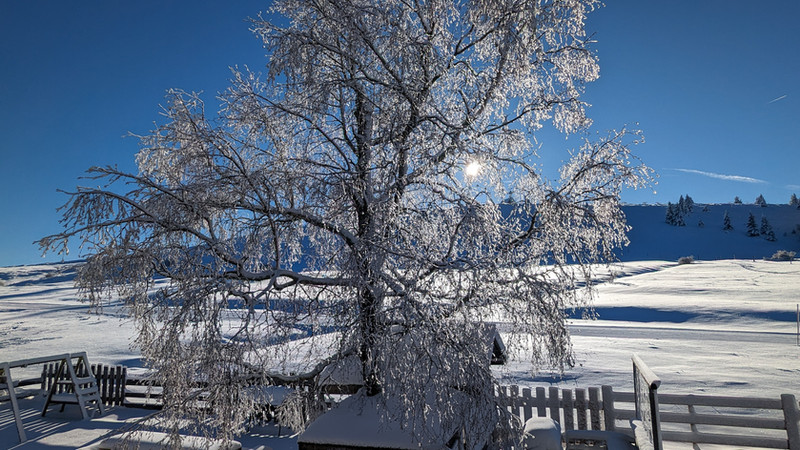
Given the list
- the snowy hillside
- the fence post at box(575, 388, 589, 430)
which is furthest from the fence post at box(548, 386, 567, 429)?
the snowy hillside

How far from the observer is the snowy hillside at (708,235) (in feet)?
252

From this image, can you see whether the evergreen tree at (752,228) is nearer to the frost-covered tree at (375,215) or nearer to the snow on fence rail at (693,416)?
the snow on fence rail at (693,416)

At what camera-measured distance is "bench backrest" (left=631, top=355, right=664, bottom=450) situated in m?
5.20

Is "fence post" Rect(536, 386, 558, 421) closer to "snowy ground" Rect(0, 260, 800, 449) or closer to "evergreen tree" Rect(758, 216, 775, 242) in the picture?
"snowy ground" Rect(0, 260, 800, 449)

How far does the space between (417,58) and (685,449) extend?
7704mm

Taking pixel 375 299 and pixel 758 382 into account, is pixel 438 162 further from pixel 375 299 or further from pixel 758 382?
pixel 758 382

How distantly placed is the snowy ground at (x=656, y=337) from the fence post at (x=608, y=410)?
1.06 m

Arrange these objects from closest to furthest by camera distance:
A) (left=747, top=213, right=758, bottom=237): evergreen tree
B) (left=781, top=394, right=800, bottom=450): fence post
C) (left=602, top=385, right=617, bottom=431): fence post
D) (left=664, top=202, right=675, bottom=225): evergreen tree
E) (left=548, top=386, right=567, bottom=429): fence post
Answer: (left=781, top=394, right=800, bottom=450): fence post < (left=602, top=385, right=617, bottom=431): fence post < (left=548, top=386, right=567, bottom=429): fence post < (left=747, top=213, right=758, bottom=237): evergreen tree < (left=664, top=202, right=675, bottom=225): evergreen tree

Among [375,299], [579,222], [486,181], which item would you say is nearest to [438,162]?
[486,181]

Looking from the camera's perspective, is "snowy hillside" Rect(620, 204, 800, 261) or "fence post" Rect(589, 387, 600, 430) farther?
"snowy hillside" Rect(620, 204, 800, 261)

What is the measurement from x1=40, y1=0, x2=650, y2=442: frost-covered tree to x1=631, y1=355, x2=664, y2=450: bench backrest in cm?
104

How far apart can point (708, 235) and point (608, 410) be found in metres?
98.4

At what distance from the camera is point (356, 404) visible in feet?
19.9

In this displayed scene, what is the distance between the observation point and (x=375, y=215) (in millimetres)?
4734
